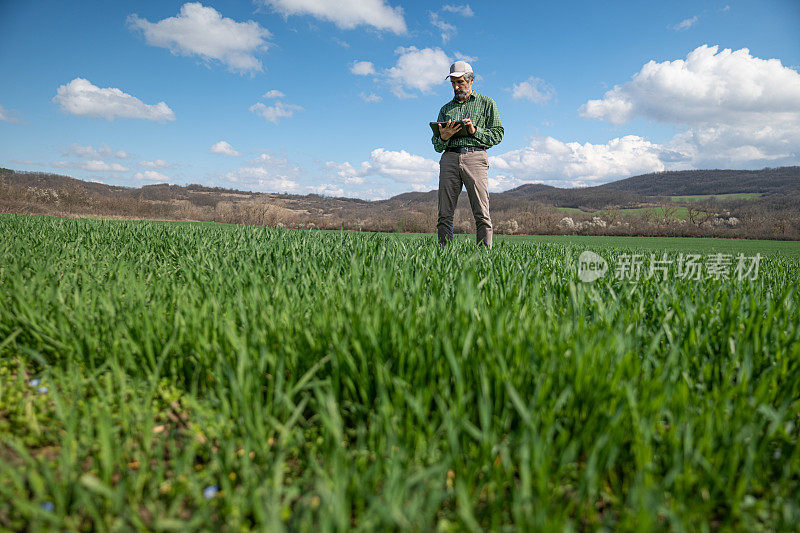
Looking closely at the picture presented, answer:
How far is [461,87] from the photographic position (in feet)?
18.6

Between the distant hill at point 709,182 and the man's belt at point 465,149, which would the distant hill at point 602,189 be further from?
the man's belt at point 465,149

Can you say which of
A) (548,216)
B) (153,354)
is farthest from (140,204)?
(153,354)

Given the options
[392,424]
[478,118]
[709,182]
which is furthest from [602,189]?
[392,424]

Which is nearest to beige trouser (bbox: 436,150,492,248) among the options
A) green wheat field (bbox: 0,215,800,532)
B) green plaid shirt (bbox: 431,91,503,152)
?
green plaid shirt (bbox: 431,91,503,152)

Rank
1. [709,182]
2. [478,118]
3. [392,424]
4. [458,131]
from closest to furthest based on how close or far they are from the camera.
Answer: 1. [392,424]
2. [458,131]
3. [478,118]
4. [709,182]

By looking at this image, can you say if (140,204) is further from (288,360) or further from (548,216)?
(288,360)

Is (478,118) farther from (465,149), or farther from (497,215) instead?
(497,215)

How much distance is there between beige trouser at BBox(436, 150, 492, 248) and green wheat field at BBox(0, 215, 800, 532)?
370 centimetres

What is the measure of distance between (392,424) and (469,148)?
4.98 metres

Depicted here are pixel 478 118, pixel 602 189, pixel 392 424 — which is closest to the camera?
pixel 392 424

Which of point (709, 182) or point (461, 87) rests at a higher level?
point (709, 182)

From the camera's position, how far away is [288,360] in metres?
1.54

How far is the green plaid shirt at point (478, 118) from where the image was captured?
18.4ft

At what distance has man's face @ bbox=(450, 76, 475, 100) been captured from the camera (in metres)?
5.57
